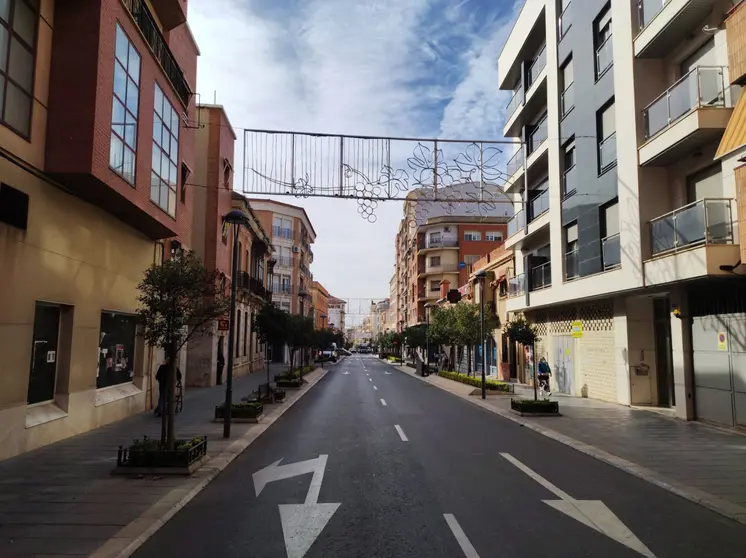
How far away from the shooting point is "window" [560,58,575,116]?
Answer: 21406mm

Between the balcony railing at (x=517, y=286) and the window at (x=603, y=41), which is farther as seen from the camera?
the balcony railing at (x=517, y=286)

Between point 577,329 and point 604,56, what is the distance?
401 inches

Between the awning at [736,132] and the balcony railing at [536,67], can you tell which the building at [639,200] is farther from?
the balcony railing at [536,67]

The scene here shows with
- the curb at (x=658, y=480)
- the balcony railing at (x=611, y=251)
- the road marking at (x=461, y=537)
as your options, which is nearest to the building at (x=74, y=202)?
the road marking at (x=461, y=537)

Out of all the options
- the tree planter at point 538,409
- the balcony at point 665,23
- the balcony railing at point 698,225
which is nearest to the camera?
the balcony railing at point 698,225

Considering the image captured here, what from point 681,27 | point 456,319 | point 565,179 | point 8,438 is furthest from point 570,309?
point 8,438

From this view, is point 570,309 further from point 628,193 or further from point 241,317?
point 241,317

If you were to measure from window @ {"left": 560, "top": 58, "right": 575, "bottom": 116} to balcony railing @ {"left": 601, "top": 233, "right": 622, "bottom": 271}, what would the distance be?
20.8 feet

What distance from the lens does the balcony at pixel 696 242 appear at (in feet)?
39.8

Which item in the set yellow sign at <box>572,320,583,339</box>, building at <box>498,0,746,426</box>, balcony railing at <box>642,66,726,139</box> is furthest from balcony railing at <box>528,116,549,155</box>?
balcony railing at <box>642,66,726,139</box>

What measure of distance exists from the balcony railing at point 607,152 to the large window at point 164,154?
13698 millimetres

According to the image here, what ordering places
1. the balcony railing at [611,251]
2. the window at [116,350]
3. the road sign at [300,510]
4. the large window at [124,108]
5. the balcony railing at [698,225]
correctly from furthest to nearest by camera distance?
the balcony railing at [611,251], the window at [116,350], the balcony railing at [698,225], the large window at [124,108], the road sign at [300,510]

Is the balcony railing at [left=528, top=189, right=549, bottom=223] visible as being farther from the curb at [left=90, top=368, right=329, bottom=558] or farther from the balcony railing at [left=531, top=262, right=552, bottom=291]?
the curb at [left=90, top=368, right=329, bottom=558]

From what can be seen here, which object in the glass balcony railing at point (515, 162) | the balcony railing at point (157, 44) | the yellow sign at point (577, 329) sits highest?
the glass balcony railing at point (515, 162)
